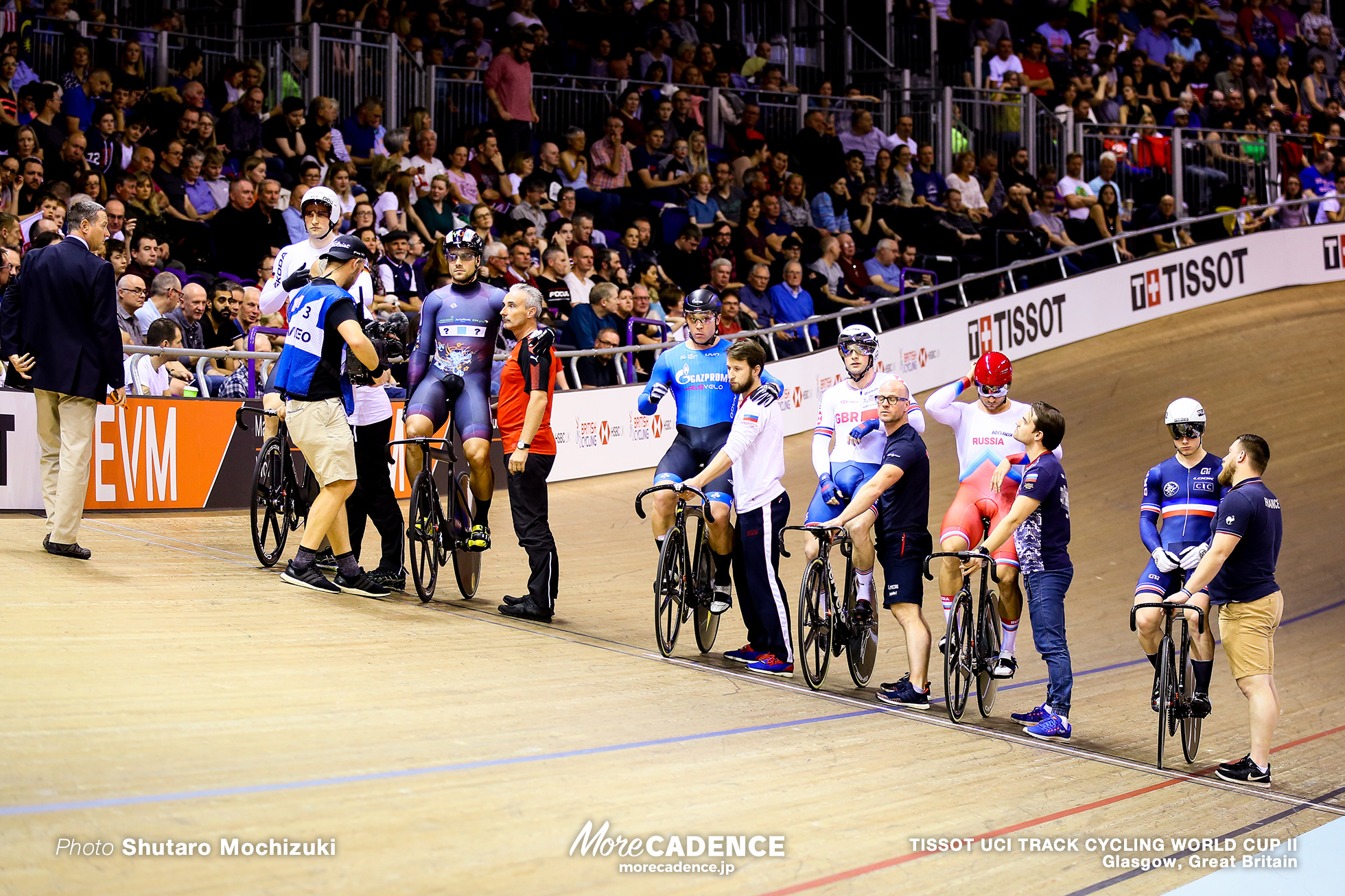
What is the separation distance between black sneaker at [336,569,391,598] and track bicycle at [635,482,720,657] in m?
1.59

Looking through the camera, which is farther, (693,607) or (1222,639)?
(693,607)

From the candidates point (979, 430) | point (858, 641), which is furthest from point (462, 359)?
point (979, 430)

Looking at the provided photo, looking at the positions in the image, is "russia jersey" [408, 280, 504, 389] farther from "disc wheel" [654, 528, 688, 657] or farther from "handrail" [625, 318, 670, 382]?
"handrail" [625, 318, 670, 382]

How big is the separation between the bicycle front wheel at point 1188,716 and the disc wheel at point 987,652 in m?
0.86

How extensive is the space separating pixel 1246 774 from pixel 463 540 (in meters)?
4.09

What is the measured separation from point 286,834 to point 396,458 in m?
7.20

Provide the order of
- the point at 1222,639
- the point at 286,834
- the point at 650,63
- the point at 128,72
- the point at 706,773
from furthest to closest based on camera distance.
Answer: the point at 650,63 → the point at 128,72 → the point at 1222,639 → the point at 706,773 → the point at 286,834

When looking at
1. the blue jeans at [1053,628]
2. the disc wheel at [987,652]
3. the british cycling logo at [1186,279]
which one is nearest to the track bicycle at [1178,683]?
the blue jeans at [1053,628]

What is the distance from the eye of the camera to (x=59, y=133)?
11.2 metres

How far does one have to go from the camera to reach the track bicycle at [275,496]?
26.3 feet

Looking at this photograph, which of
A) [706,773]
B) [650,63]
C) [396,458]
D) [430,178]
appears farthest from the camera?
[650,63]

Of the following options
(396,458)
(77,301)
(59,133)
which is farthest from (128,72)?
(77,301)

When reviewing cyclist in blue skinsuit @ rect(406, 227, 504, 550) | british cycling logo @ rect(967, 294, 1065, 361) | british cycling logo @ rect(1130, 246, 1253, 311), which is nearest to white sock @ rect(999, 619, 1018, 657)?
cyclist in blue skinsuit @ rect(406, 227, 504, 550)

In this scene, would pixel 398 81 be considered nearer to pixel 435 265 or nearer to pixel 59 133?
pixel 435 265
